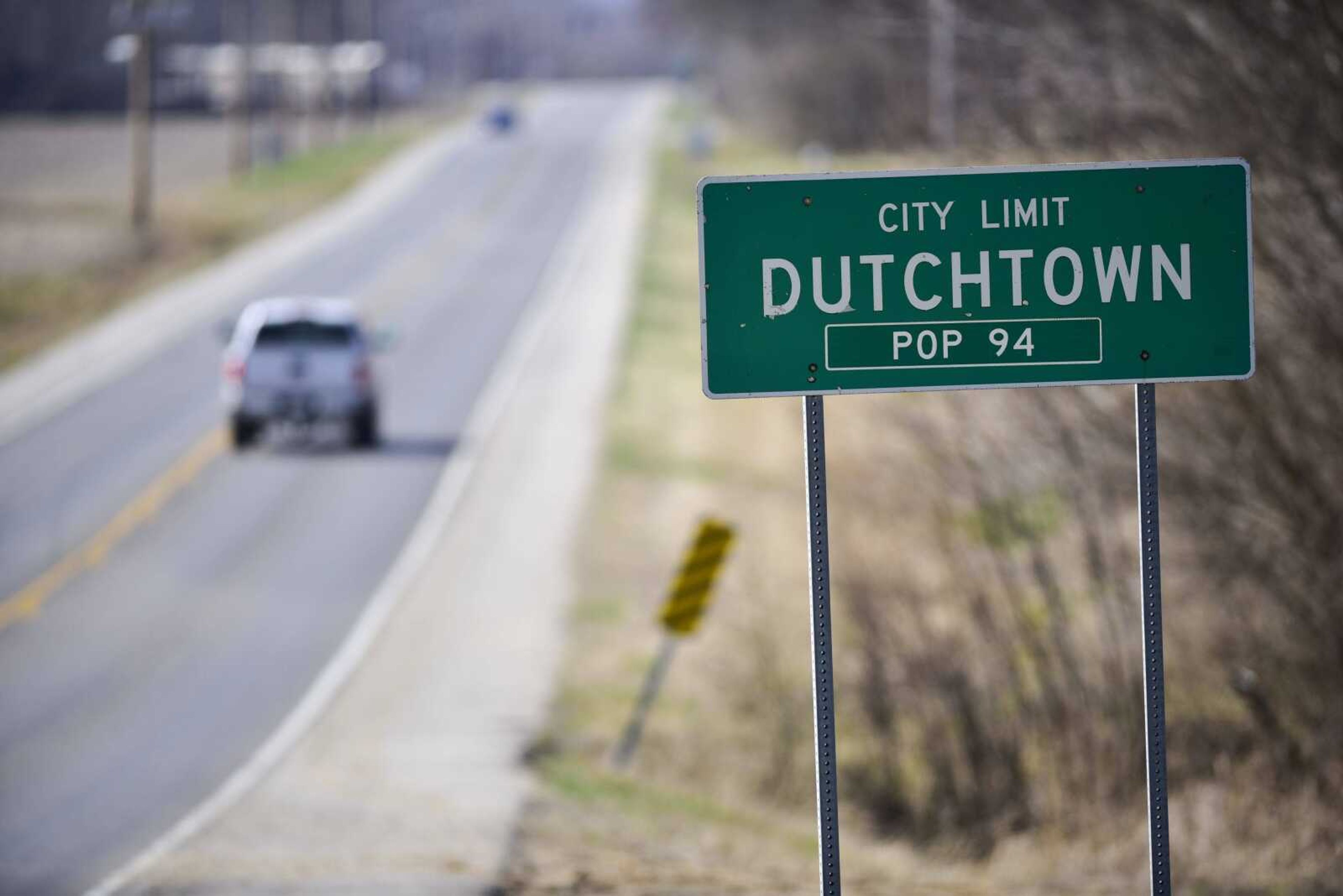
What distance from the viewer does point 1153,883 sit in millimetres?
6371

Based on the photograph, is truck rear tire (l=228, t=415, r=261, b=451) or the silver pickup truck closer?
the silver pickup truck

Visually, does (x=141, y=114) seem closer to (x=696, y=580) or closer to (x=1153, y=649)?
(x=696, y=580)

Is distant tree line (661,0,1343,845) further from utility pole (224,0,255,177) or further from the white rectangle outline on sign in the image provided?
utility pole (224,0,255,177)

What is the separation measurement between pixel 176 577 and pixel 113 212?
38.9 metres

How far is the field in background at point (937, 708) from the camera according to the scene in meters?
11.8

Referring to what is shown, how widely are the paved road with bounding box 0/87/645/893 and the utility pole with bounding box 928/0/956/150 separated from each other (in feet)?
26.4

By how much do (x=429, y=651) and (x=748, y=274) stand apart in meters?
13.2

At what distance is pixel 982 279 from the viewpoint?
6605mm

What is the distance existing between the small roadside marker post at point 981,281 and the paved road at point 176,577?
21.8ft

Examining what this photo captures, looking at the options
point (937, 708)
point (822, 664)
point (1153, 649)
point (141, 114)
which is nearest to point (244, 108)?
point (141, 114)

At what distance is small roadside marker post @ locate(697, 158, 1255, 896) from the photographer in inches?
257

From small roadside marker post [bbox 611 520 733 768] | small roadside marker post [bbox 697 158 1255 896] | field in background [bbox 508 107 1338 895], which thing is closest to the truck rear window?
field in background [bbox 508 107 1338 895]

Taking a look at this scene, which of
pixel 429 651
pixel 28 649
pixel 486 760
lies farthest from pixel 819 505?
pixel 28 649

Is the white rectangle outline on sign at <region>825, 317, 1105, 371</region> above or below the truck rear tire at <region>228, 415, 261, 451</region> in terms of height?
below
